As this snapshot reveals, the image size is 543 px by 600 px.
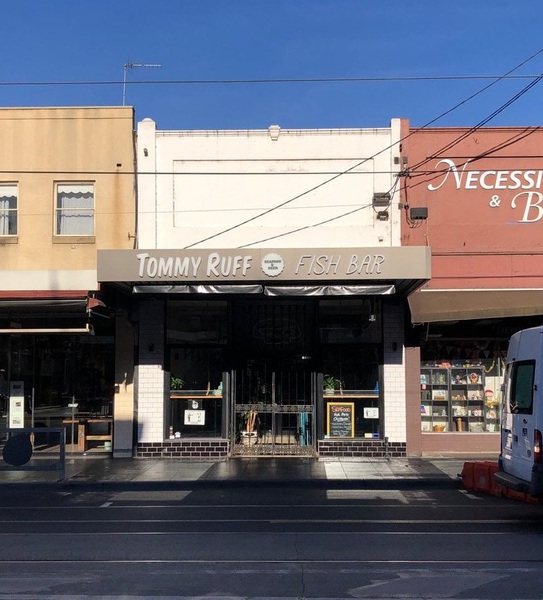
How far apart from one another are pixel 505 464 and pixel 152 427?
8.27 meters

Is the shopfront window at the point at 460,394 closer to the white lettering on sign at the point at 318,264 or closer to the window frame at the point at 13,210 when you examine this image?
the white lettering on sign at the point at 318,264

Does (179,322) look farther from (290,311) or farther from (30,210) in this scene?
(30,210)

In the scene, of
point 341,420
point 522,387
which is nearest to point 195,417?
point 341,420

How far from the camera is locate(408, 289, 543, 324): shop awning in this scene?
46.0 ft

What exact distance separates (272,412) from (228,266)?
12.7 ft

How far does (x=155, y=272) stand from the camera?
1346 cm

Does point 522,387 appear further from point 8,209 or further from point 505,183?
point 8,209

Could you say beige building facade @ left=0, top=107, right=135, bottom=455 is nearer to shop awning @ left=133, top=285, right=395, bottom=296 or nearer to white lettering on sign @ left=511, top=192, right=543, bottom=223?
shop awning @ left=133, top=285, right=395, bottom=296

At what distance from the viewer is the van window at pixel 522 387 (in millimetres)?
9000

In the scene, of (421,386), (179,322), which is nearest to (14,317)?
(179,322)

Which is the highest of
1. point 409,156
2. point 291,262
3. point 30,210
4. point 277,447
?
point 409,156

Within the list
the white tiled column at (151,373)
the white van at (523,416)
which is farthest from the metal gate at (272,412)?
the white van at (523,416)

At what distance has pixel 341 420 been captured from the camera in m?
15.6

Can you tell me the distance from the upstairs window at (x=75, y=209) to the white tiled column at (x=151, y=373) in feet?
7.40
